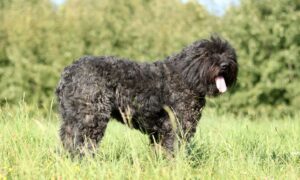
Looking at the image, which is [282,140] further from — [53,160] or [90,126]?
[53,160]

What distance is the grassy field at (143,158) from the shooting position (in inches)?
195

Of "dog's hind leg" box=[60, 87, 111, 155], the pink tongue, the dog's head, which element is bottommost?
"dog's hind leg" box=[60, 87, 111, 155]

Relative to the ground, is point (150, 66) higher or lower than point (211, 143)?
higher

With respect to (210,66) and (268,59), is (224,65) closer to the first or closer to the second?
(210,66)

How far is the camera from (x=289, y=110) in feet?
63.8

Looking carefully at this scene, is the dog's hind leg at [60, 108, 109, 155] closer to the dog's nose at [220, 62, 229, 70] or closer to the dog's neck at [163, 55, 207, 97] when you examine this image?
the dog's neck at [163, 55, 207, 97]

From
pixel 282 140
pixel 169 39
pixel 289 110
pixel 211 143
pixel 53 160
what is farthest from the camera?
pixel 169 39

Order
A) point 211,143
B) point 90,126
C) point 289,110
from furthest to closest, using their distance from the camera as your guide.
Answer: point 289,110, point 211,143, point 90,126

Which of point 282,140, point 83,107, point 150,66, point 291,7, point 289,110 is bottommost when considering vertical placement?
point 289,110

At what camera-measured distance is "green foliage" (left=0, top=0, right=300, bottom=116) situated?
771 inches

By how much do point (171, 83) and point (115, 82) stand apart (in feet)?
2.62

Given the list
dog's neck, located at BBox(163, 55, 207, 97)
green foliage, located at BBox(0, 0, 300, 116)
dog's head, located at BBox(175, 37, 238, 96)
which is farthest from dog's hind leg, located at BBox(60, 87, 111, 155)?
green foliage, located at BBox(0, 0, 300, 116)

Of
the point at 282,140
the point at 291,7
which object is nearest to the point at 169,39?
the point at 291,7

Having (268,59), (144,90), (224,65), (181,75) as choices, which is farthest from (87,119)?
(268,59)
